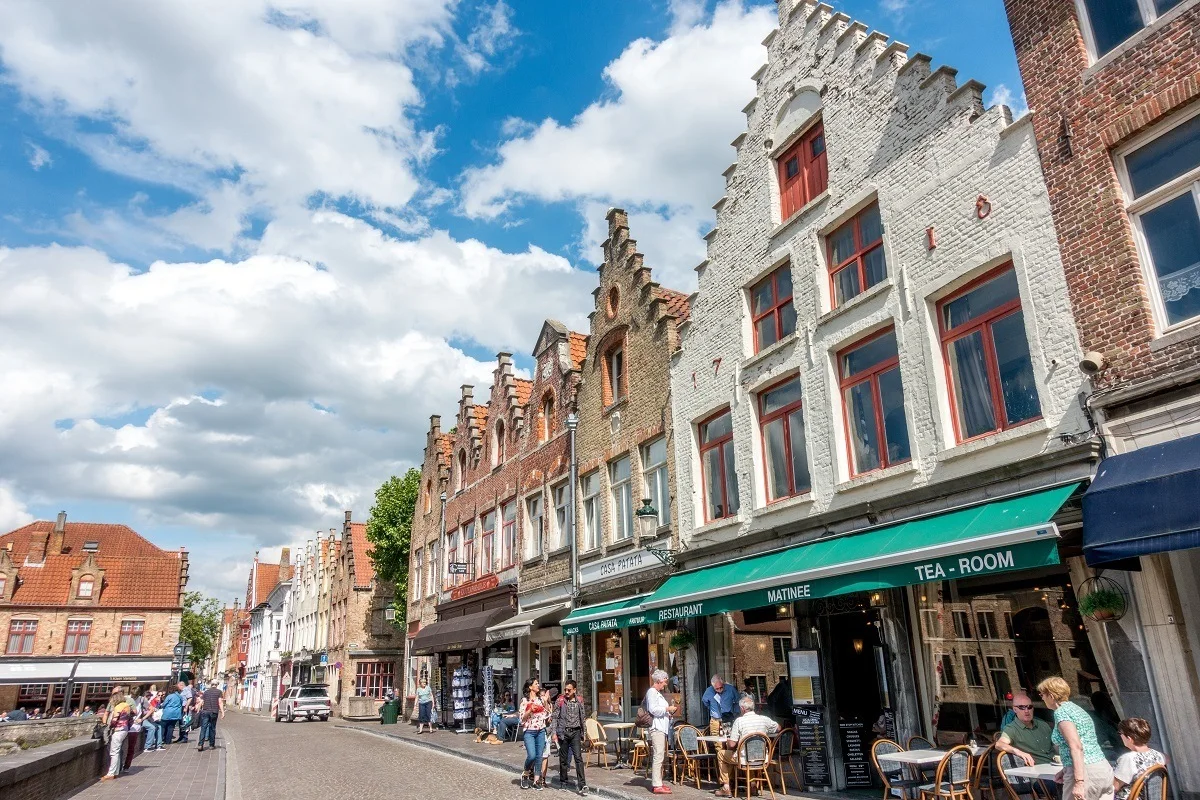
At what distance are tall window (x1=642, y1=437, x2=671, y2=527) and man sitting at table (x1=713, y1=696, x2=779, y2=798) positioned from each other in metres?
5.79

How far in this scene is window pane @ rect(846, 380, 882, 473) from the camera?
11973 mm

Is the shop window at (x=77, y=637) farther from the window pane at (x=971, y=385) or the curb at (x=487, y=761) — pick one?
the window pane at (x=971, y=385)

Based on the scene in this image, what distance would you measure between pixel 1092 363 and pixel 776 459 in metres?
5.90

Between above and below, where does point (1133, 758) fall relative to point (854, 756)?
above

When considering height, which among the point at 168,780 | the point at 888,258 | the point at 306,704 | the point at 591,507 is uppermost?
the point at 888,258

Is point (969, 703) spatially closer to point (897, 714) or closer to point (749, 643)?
point (897, 714)

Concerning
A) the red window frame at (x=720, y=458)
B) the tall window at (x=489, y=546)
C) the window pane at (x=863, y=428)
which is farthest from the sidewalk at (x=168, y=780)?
the window pane at (x=863, y=428)

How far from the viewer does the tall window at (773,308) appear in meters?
14.2

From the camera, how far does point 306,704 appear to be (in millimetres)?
37625

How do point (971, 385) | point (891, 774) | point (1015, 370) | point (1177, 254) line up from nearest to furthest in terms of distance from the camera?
1. point (1177, 254)
2. point (1015, 370)
3. point (891, 774)
4. point (971, 385)

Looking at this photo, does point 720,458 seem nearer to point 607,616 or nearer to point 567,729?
point 607,616

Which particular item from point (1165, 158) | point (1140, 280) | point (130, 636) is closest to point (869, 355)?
point (1140, 280)

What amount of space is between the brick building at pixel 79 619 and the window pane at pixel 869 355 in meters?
43.9

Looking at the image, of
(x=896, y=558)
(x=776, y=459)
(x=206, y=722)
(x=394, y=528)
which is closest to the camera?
(x=896, y=558)
